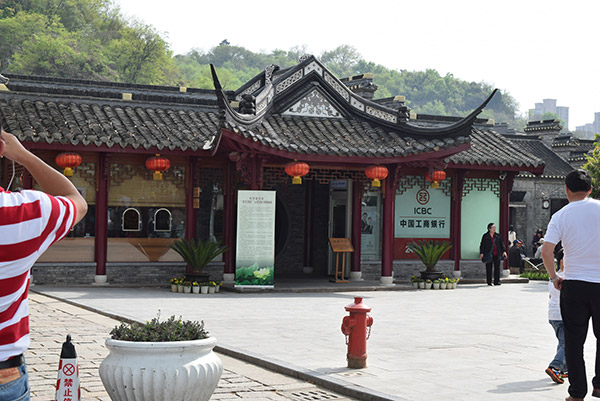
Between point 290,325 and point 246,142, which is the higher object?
point 246,142

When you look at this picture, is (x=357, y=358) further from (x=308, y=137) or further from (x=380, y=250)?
(x=380, y=250)

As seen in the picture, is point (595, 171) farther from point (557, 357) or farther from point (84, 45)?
point (84, 45)

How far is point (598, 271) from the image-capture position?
5.86 metres

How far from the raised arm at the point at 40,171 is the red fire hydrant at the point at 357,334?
184 inches

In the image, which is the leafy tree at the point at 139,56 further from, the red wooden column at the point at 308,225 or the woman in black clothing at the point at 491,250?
the woman in black clothing at the point at 491,250

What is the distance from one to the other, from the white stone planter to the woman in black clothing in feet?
45.1

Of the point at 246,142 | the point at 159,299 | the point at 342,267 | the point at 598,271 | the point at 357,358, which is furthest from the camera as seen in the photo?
the point at 342,267

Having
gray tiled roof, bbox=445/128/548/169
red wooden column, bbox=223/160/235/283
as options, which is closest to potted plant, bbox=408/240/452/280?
gray tiled roof, bbox=445/128/548/169

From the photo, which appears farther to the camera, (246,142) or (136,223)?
(136,223)

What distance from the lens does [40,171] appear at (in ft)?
9.52

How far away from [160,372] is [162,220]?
1168 centimetres

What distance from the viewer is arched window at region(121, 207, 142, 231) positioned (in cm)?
1611

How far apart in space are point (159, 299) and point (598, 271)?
8.80m

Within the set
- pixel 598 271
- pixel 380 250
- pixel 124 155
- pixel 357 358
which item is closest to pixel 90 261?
pixel 124 155
